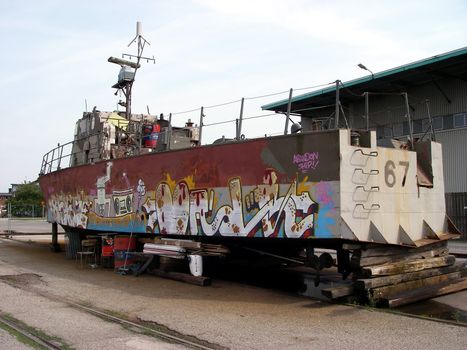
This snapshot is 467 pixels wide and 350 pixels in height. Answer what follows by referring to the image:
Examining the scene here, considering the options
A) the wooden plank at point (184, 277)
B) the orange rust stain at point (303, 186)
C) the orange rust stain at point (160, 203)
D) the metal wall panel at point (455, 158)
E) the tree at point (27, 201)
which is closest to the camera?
the orange rust stain at point (303, 186)

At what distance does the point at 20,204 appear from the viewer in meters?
87.4

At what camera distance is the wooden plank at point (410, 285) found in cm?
870

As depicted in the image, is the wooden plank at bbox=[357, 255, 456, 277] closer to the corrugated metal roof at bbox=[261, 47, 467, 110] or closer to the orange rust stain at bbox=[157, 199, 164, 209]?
the orange rust stain at bbox=[157, 199, 164, 209]

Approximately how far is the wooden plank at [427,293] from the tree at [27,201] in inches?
3387

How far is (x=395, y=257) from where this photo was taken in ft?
31.4

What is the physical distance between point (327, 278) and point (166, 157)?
470 centimetres

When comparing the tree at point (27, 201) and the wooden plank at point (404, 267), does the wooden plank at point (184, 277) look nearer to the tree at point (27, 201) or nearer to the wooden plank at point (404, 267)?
the wooden plank at point (404, 267)

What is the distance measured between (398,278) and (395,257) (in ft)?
1.76

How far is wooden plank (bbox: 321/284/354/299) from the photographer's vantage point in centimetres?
856

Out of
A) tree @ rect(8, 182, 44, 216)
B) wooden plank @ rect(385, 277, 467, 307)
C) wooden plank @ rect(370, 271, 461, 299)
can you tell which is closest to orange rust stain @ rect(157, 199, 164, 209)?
wooden plank @ rect(370, 271, 461, 299)

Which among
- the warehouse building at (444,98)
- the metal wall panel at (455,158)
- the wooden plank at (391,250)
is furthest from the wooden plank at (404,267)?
the metal wall panel at (455,158)

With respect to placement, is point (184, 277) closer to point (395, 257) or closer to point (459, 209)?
point (395, 257)

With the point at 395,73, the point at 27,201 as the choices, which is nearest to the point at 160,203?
the point at 395,73

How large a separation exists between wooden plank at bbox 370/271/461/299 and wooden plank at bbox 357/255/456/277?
8.6 inches
